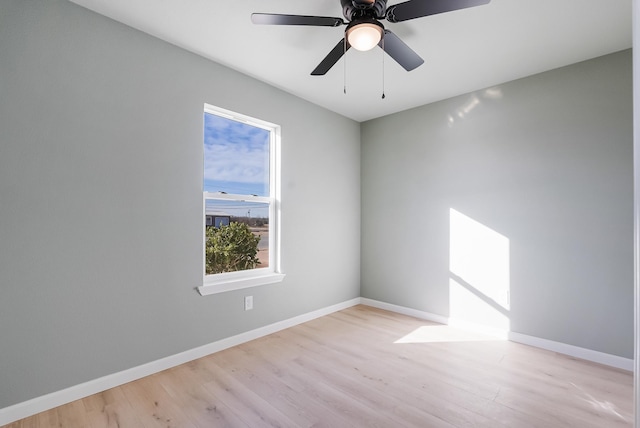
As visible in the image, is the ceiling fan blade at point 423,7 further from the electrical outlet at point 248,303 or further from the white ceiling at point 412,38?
the electrical outlet at point 248,303

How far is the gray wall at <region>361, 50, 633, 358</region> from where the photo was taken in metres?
2.52

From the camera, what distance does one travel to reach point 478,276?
10.6 ft

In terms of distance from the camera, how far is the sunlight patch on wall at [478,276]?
3082mm

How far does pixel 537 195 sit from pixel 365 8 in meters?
2.37

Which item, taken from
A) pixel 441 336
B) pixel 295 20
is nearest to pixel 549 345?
pixel 441 336

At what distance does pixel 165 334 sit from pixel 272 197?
1611 millimetres

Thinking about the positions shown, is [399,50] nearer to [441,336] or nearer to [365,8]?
[365,8]

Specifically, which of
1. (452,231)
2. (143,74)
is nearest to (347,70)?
(143,74)

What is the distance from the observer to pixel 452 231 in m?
3.44

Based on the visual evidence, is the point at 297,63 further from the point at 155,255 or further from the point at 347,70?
the point at 155,255

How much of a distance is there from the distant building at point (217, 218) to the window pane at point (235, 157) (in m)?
0.21

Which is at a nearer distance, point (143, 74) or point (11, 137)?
point (11, 137)

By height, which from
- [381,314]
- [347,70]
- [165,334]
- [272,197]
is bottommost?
[381,314]

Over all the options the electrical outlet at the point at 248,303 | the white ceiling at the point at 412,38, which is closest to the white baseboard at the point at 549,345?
the electrical outlet at the point at 248,303
